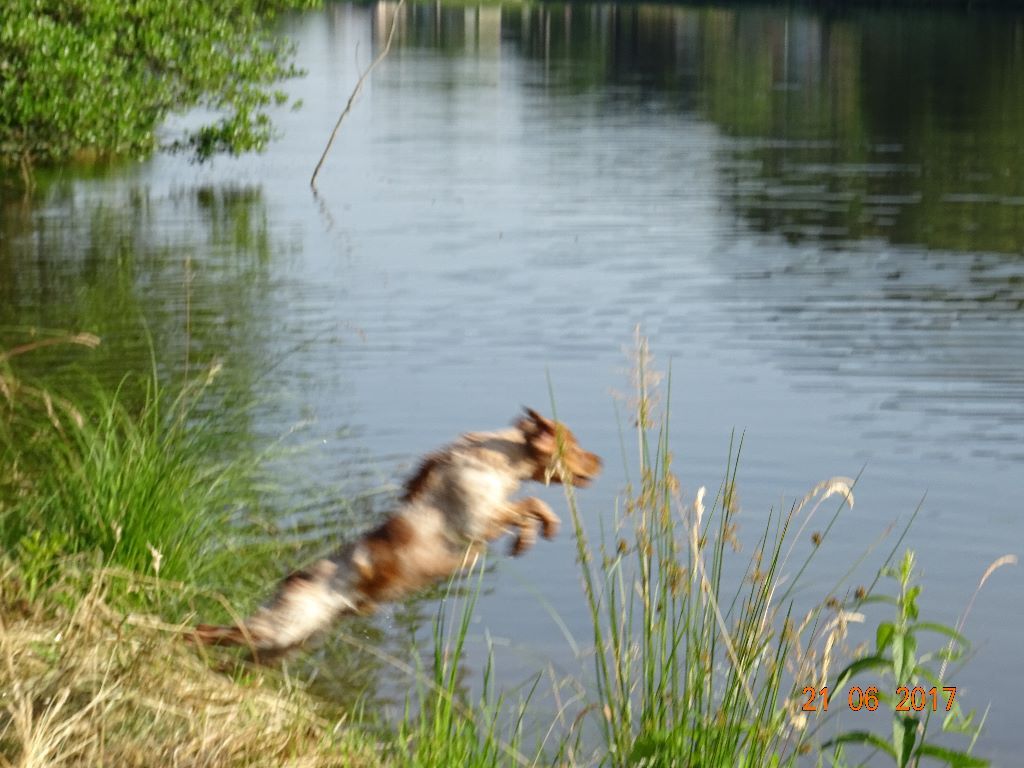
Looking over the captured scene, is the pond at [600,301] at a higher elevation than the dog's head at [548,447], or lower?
lower

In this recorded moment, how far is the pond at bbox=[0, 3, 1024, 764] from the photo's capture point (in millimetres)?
A: 7855

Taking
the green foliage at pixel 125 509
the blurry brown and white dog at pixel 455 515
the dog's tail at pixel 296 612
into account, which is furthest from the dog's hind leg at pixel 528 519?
the green foliage at pixel 125 509

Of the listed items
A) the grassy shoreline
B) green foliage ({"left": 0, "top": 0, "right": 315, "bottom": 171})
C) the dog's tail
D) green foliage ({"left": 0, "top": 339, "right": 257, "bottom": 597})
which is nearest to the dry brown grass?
the grassy shoreline

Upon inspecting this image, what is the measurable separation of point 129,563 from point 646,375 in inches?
90.3

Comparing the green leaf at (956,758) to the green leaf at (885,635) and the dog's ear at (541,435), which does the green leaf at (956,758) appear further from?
the dog's ear at (541,435)

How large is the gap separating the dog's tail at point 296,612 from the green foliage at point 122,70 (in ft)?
43.1

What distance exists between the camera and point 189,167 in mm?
22969

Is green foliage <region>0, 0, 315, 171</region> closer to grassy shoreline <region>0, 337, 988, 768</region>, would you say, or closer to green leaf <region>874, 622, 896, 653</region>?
grassy shoreline <region>0, 337, 988, 768</region>

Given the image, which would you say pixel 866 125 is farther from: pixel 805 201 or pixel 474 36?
pixel 474 36

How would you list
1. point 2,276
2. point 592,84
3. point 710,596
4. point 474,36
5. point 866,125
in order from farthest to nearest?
1. point 474,36
2. point 592,84
3. point 866,125
4. point 2,276
5. point 710,596

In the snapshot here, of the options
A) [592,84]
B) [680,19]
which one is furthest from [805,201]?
[680,19]

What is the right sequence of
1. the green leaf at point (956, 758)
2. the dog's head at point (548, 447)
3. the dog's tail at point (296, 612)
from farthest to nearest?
the dog's tail at point (296, 612) → the dog's head at point (548, 447) → the green leaf at point (956, 758)

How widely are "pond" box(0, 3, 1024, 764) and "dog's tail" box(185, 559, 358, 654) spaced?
989 millimetres

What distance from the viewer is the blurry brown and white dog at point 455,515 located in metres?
4.61
